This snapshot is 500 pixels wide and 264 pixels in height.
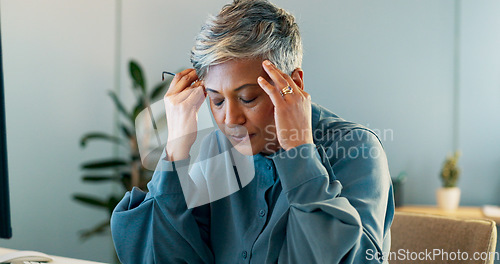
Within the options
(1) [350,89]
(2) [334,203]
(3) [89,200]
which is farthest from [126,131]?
(2) [334,203]

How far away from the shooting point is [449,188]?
2756mm

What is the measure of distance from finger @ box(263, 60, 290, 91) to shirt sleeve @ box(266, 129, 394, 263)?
142mm

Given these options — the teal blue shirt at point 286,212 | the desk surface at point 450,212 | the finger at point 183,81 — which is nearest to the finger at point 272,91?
the teal blue shirt at point 286,212

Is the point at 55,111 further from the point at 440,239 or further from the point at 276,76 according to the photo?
the point at 440,239

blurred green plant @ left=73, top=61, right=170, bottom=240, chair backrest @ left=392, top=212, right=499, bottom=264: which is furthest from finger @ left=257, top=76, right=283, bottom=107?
blurred green plant @ left=73, top=61, right=170, bottom=240

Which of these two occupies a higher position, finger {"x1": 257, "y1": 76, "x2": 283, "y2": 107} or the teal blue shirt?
finger {"x1": 257, "y1": 76, "x2": 283, "y2": 107}

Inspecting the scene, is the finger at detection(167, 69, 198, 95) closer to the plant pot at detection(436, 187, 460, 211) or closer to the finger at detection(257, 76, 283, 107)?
the finger at detection(257, 76, 283, 107)

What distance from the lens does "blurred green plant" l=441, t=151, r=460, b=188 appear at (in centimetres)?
278

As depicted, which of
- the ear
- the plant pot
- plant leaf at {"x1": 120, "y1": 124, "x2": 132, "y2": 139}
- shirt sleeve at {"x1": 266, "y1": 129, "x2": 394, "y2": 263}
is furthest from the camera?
plant leaf at {"x1": 120, "y1": 124, "x2": 132, "y2": 139}

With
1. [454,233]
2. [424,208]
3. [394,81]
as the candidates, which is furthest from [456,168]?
[454,233]

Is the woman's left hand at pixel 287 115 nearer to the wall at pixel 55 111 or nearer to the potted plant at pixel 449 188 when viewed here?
the potted plant at pixel 449 188

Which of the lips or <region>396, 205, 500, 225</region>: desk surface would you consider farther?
<region>396, 205, 500, 225</region>: desk surface

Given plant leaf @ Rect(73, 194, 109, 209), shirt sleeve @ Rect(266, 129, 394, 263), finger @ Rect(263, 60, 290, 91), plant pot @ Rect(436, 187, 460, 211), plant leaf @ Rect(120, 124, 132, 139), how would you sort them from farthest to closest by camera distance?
plant leaf @ Rect(120, 124, 132, 139), plant leaf @ Rect(73, 194, 109, 209), plant pot @ Rect(436, 187, 460, 211), finger @ Rect(263, 60, 290, 91), shirt sleeve @ Rect(266, 129, 394, 263)

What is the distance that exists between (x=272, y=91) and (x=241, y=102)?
87mm
